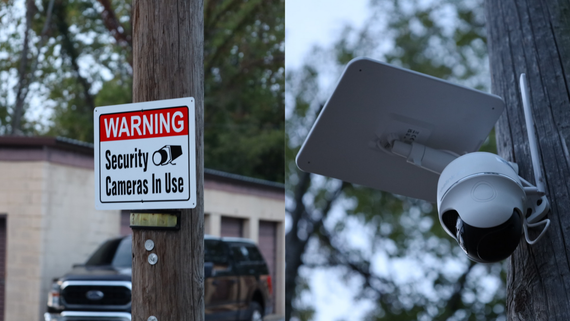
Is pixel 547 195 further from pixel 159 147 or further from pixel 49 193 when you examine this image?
pixel 49 193

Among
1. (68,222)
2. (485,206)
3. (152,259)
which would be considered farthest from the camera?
(68,222)

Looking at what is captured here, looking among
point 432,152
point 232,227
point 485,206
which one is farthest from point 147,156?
point 232,227

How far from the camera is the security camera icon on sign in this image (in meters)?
2.98

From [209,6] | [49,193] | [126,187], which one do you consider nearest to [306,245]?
[49,193]

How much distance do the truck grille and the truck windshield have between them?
835 mm

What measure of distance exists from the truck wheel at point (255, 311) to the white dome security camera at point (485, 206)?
1060 cm

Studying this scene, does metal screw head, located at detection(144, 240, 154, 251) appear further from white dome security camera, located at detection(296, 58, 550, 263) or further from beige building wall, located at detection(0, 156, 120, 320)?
beige building wall, located at detection(0, 156, 120, 320)

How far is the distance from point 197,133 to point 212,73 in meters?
25.1

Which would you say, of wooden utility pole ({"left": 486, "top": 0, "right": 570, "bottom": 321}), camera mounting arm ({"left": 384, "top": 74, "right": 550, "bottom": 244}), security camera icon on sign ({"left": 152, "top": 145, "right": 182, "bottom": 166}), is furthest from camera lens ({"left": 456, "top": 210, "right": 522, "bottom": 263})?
security camera icon on sign ({"left": 152, "top": 145, "right": 182, "bottom": 166})

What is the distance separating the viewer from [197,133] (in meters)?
3.03

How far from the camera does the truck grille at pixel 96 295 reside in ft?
33.1

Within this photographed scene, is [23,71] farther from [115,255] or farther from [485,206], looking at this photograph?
[485,206]

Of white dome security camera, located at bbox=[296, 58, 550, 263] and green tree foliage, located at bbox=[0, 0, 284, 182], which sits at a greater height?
green tree foliage, located at bbox=[0, 0, 284, 182]

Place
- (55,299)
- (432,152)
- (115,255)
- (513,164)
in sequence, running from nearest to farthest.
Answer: (513,164) < (432,152) < (55,299) < (115,255)
